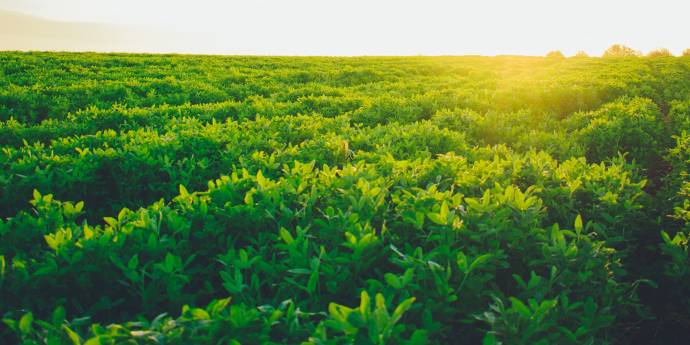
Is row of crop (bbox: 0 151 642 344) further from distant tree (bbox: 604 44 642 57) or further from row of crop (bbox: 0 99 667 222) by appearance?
distant tree (bbox: 604 44 642 57)

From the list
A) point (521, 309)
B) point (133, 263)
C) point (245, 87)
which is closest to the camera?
point (521, 309)

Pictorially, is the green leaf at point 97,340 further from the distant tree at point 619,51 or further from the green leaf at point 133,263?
the distant tree at point 619,51

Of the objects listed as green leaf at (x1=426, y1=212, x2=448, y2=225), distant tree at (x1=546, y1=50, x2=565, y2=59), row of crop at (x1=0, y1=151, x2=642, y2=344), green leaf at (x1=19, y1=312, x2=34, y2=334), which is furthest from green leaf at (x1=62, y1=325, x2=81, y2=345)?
distant tree at (x1=546, y1=50, x2=565, y2=59)

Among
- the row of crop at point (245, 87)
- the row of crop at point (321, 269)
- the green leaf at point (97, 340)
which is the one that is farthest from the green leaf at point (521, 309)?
the row of crop at point (245, 87)

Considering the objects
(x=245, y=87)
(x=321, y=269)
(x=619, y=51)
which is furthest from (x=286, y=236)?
(x=619, y=51)

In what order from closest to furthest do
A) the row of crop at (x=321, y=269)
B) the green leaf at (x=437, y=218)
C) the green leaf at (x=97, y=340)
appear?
1. the green leaf at (x=97, y=340)
2. the row of crop at (x=321, y=269)
3. the green leaf at (x=437, y=218)

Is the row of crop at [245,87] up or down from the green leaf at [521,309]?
up

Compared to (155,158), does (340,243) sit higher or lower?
lower

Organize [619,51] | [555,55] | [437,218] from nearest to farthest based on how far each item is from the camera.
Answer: [437,218] < [555,55] < [619,51]

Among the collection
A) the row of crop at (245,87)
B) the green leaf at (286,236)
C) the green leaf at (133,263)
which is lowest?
the green leaf at (133,263)

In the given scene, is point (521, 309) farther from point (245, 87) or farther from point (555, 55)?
point (555, 55)

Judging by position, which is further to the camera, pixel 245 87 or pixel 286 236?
pixel 245 87

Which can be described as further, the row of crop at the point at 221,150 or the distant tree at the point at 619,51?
the distant tree at the point at 619,51

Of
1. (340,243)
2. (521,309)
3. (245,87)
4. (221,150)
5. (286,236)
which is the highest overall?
(245,87)
